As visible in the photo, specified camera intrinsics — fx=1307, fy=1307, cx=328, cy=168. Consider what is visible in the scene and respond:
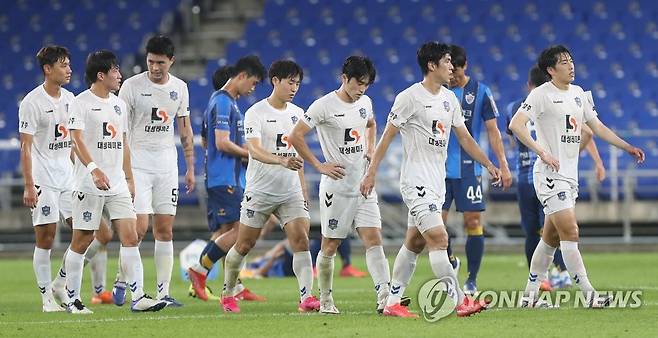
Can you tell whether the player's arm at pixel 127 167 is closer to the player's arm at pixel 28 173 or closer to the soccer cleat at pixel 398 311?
the player's arm at pixel 28 173

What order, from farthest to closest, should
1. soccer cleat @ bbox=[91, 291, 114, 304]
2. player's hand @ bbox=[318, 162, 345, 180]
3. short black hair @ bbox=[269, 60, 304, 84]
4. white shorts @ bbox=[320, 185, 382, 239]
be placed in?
1. soccer cleat @ bbox=[91, 291, 114, 304]
2. short black hair @ bbox=[269, 60, 304, 84]
3. white shorts @ bbox=[320, 185, 382, 239]
4. player's hand @ bbox=[318, 162, 345, 180]

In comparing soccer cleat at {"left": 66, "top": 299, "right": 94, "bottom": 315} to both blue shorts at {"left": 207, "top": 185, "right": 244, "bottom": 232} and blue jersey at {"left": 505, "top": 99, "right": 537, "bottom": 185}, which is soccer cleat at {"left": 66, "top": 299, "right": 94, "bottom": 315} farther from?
blue jersey at {"left": 505, "top": 99, "right": 537, "bottom": 185}

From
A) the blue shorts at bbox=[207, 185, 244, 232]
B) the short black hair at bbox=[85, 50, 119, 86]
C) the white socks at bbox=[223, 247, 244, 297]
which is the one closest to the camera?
the short black hair at bbox=[85, 50, 119, 86]

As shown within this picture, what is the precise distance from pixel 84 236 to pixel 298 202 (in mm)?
1954

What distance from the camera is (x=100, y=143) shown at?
11.7 m

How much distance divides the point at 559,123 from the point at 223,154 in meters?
3.93

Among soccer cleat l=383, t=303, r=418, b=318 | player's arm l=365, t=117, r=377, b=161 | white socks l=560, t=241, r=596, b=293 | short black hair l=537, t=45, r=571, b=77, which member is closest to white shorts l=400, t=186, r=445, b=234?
soccer cleat l=383, t=303, r=418, b=318

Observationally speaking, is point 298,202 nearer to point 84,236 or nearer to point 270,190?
point 270,190

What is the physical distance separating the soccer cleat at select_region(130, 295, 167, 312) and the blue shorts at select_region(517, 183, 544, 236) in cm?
461

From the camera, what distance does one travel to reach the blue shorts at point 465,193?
13.5 meters

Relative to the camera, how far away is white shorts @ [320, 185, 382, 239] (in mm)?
11219

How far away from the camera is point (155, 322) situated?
10734mm

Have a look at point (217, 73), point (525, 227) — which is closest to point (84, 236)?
point (217, 73)

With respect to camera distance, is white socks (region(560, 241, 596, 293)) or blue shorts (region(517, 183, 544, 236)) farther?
blue shorts (region(517, 183, 544, 236))
